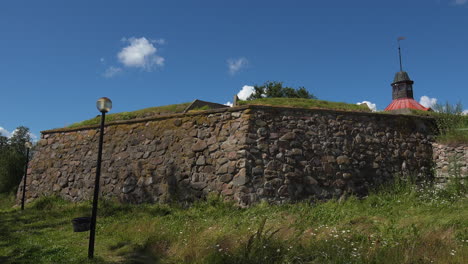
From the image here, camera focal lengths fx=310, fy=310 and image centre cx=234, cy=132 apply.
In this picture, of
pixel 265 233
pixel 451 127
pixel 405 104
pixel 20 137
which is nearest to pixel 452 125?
pixel 451 127

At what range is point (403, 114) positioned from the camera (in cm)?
1081

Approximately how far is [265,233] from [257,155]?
4081mm

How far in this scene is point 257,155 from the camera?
881cm

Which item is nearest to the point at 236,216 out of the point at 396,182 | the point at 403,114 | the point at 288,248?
the point at 288,248

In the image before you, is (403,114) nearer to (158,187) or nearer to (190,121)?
(190,121)

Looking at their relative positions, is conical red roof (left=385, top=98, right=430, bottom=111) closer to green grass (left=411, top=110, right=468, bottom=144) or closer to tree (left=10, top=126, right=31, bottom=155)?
green grass (left=411, top=110, right=468, bottom=144)

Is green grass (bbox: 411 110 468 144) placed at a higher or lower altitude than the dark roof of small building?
lower

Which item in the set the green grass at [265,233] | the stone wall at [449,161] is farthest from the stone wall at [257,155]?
the green grass at [265,233]

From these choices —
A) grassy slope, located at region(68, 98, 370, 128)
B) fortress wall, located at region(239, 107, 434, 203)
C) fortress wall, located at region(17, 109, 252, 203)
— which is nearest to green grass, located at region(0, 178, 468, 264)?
fortress wall, located at region(239, 107, 434, 203)

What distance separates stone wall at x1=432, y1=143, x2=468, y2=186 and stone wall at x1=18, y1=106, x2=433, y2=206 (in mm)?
274

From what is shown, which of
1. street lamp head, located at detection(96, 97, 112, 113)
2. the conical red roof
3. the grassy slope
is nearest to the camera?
street lamp head, located at detection(96, 97, 112, 113)

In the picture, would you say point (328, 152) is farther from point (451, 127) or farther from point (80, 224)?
Answer: point (80, 224)

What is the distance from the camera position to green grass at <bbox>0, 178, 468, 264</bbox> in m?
4.46

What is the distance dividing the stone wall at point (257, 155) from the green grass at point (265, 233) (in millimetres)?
561
